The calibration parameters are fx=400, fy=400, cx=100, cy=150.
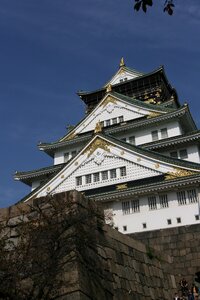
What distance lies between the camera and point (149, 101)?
3975 cm

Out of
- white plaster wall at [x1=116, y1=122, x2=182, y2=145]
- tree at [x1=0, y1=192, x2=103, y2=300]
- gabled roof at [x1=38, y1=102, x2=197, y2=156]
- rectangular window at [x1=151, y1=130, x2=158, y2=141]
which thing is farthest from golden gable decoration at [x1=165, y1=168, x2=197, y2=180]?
tree at [x1=0, y1=192, x2=103, y2=300]

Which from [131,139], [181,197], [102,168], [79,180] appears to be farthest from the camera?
[131,139]

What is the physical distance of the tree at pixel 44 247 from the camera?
792 centimetres

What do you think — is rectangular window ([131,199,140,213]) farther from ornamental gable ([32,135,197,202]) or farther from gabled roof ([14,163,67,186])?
gabled roof ([14,163,67,186])

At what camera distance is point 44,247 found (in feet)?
28.2

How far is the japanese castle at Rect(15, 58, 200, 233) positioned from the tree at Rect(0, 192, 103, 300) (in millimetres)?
12551

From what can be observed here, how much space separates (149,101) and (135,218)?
17827mm

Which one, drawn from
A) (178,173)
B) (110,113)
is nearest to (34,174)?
(110,113)

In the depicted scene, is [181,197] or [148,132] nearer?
[181,197]

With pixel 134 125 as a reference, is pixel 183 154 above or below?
below

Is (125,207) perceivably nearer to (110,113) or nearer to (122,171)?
(122,171)

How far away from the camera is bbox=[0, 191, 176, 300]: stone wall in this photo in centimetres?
937

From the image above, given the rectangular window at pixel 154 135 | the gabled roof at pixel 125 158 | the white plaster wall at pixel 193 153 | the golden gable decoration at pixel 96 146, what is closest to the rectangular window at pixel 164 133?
the rectangular window at pixel 154 135

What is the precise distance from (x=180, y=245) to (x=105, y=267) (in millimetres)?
12175
